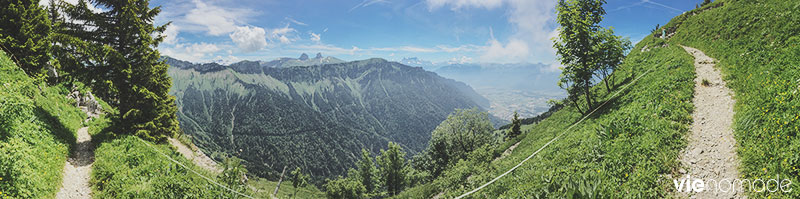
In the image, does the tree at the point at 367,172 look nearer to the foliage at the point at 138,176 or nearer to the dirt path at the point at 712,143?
the foliage at the point at 138,176

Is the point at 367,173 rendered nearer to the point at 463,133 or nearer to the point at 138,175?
the point at 463,133

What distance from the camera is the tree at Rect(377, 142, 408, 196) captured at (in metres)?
45.2

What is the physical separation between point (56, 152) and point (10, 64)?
31.6 feet

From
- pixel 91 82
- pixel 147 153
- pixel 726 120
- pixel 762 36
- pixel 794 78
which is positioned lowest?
pixel 147 153

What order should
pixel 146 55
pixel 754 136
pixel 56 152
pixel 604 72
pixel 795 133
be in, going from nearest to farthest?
pixel 795 133, pixel 754 136, pixel 56 152, pixel 146 55, pixel 604 72

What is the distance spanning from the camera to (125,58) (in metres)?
18.0

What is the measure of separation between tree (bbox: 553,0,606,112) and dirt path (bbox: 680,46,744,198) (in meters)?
5.24

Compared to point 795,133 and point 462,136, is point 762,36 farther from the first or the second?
point 462,136

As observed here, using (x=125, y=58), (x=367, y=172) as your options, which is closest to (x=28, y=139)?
(x=125, y=58)

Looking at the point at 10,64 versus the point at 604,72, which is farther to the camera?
the point at 604,72

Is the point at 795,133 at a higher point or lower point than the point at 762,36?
lower

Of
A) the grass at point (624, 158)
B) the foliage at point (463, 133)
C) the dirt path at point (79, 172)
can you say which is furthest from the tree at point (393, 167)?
the dirt path at point (79, 172)

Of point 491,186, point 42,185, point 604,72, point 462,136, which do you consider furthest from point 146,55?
point 462,136

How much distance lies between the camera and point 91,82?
17391 mm
